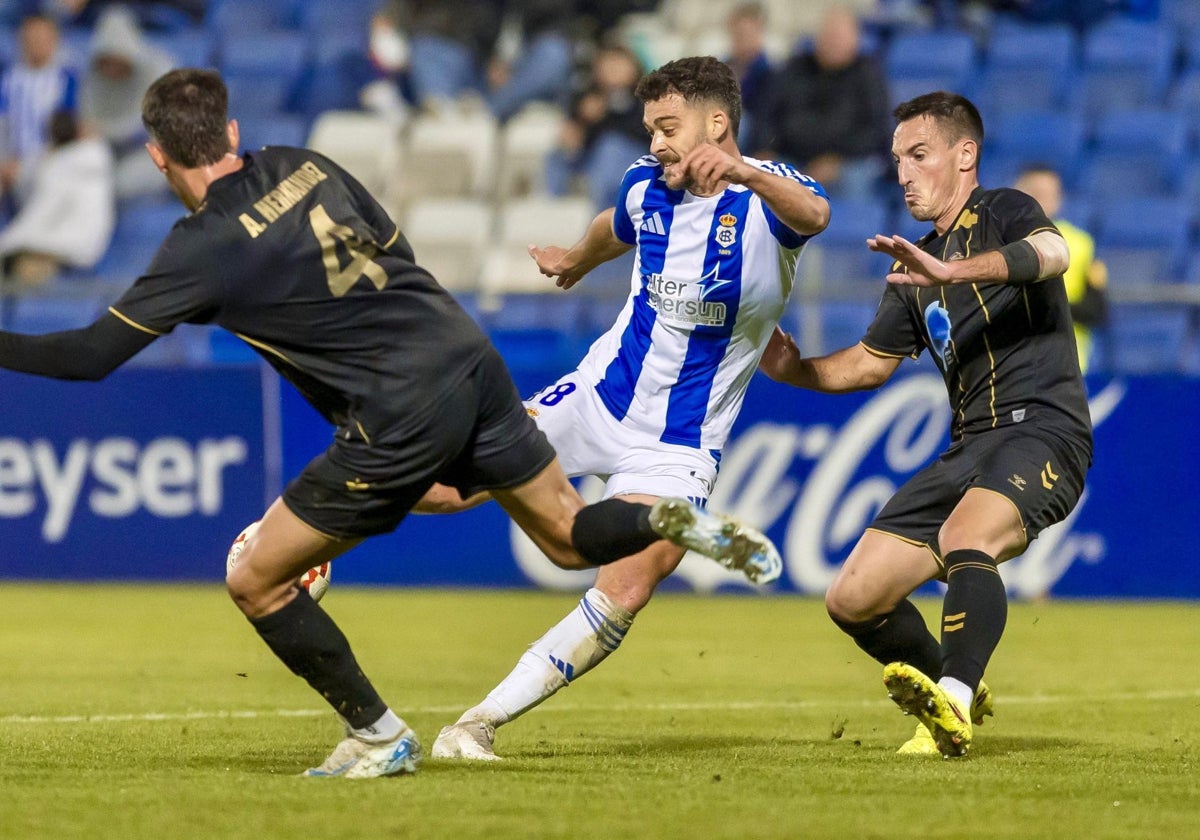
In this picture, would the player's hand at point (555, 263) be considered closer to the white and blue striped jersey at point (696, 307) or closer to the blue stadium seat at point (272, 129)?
the white and blue striped jersey at point (696, 307)

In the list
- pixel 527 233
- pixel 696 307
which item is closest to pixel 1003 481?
pixel 696 307

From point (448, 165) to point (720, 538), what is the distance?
11.1 m

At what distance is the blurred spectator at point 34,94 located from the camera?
16.9 m

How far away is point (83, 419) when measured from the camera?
13.3m

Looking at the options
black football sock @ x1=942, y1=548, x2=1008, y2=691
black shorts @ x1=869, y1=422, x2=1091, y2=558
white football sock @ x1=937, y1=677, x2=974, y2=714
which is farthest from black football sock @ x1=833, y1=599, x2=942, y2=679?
white football sock @ x1=937, y1=677, x2=974, y2=714

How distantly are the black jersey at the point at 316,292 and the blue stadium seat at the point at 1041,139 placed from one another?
11023 millimetres

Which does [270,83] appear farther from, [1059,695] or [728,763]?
[728,763]

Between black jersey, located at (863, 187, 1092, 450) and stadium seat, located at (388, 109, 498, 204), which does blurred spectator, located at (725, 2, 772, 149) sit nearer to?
stadium seat, located at (388, 109, 498, 204)

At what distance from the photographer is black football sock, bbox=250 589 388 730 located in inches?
223

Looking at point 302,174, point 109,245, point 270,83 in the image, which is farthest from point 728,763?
point 270,83

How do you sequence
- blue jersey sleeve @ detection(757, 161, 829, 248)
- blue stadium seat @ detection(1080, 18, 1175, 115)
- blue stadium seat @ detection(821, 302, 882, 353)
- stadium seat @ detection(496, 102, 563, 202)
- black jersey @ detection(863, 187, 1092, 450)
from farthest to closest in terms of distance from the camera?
1. blue stadium seat @ detection(1080, 18, 1175, 115)
2. stadium seat @ detection(496, 102, 563, 202)
3. blue stadium seat @ detection(821, 302, 882, 353)
4. black jersey @ detection(863, 187, 1092, 450)
5. blue jersey sleeve @ detection(757, 161, 829, 248)

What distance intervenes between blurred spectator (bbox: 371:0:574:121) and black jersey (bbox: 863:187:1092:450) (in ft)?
34.4

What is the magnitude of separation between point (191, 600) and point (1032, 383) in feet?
24.6

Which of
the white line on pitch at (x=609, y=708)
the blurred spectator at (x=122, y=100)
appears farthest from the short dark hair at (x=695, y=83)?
the blurred spectator at (x=122, y=100)
